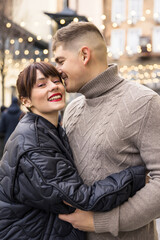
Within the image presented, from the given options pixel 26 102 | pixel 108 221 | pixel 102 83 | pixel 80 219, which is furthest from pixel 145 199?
pixel 26 102

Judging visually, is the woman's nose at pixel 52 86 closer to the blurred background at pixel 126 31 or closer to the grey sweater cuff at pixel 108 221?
the grey sweater cuff at pixel 108 221

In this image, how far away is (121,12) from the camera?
23500mm

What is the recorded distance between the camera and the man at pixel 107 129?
170 centimetres

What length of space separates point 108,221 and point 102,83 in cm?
76

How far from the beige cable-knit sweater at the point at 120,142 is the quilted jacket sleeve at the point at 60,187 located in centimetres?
9

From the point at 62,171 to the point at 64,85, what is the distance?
0.60 metres

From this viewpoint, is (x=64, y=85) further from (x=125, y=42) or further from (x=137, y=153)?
(x=125, y=42)

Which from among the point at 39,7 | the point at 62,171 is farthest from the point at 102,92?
the point at 39,7

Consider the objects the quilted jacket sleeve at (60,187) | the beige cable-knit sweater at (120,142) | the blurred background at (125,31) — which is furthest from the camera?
the blurred background at (125,31)

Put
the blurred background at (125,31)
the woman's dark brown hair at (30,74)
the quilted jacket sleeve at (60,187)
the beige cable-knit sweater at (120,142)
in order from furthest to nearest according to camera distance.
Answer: the blurred background at (125,31) → the woman's dark brown hair at (30,74) → the beige cable-knit sweater at (120,142) → the quilted jacket sleeve at (60,187)

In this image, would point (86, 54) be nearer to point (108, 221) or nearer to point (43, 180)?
point (43, 180)

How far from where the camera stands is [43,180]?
5.26 feet

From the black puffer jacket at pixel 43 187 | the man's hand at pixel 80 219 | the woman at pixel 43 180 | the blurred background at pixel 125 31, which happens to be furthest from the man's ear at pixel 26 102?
the blurred background at pixel 125 31

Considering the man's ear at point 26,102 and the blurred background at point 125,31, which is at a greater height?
the man's ear at point 26,102
